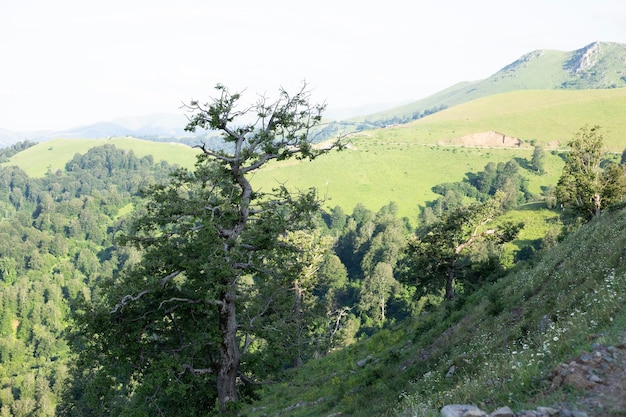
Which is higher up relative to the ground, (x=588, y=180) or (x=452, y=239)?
(x=588, y=180)

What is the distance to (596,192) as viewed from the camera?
34.5 metres

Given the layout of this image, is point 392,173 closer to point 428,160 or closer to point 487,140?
point 428,160

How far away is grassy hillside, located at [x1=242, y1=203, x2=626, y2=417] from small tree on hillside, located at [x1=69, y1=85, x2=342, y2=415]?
11.8ft

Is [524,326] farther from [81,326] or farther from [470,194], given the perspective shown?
[470,194]

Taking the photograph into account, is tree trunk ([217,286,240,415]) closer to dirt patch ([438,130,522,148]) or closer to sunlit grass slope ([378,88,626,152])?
sunlit grass slope ([378,88,626,152])

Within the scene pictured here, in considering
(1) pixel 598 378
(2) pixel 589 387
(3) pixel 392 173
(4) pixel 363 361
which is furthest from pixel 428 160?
(2) pixel 589 387

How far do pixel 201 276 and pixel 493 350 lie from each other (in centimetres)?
938

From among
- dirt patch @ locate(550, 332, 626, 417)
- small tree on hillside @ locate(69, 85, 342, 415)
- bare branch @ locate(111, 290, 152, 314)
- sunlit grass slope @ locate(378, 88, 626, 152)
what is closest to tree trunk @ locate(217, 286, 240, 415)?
small tree on hillside @ locate(69, 85, 342, 415)

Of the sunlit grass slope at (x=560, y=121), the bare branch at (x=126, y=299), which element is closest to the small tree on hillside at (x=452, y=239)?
the bare branch at (x=126, y=299)

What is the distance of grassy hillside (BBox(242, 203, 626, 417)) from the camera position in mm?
7078

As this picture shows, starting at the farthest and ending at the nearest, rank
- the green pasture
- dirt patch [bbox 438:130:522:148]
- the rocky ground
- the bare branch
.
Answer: dirt patch [bbox 438:130:522:148], the green pasture, the bare branch, the rocky ground

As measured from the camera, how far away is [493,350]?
1163 centimetres

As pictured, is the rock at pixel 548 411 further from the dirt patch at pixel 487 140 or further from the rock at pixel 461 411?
the dirt patch at pixel 487 140

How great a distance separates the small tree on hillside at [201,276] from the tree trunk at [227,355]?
34mm
